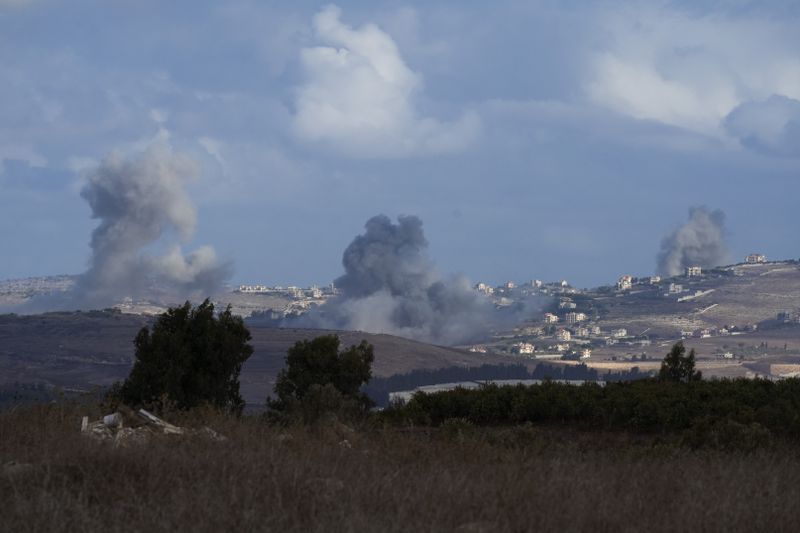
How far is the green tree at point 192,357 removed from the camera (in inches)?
1241

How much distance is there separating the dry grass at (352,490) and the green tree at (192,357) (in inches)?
702

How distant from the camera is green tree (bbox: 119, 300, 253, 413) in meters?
31.5

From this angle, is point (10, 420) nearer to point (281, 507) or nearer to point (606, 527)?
point (281, 507)

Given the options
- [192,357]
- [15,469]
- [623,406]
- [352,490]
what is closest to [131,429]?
[15,469]

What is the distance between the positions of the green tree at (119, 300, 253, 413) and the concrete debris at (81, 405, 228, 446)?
1547 cm

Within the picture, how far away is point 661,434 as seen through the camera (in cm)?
2184

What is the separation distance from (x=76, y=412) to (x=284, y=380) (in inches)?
694

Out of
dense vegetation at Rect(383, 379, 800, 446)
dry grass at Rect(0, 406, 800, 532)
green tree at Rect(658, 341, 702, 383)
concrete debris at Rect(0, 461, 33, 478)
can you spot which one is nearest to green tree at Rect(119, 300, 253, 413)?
dense vegetation at Rect(383, 379, 800, 446)

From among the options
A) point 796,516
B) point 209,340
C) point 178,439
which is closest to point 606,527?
point 796,516

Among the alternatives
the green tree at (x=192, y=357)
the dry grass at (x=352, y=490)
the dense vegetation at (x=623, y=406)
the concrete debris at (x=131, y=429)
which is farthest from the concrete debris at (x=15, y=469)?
the green tree at (x=192, y=357)

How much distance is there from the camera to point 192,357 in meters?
32.3

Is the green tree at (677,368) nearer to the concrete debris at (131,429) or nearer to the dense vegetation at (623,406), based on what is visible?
the dense vegetation at (623,406)

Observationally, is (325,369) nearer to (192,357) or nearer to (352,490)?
(192,357)

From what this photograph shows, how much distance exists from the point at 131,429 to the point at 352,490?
214 inches
